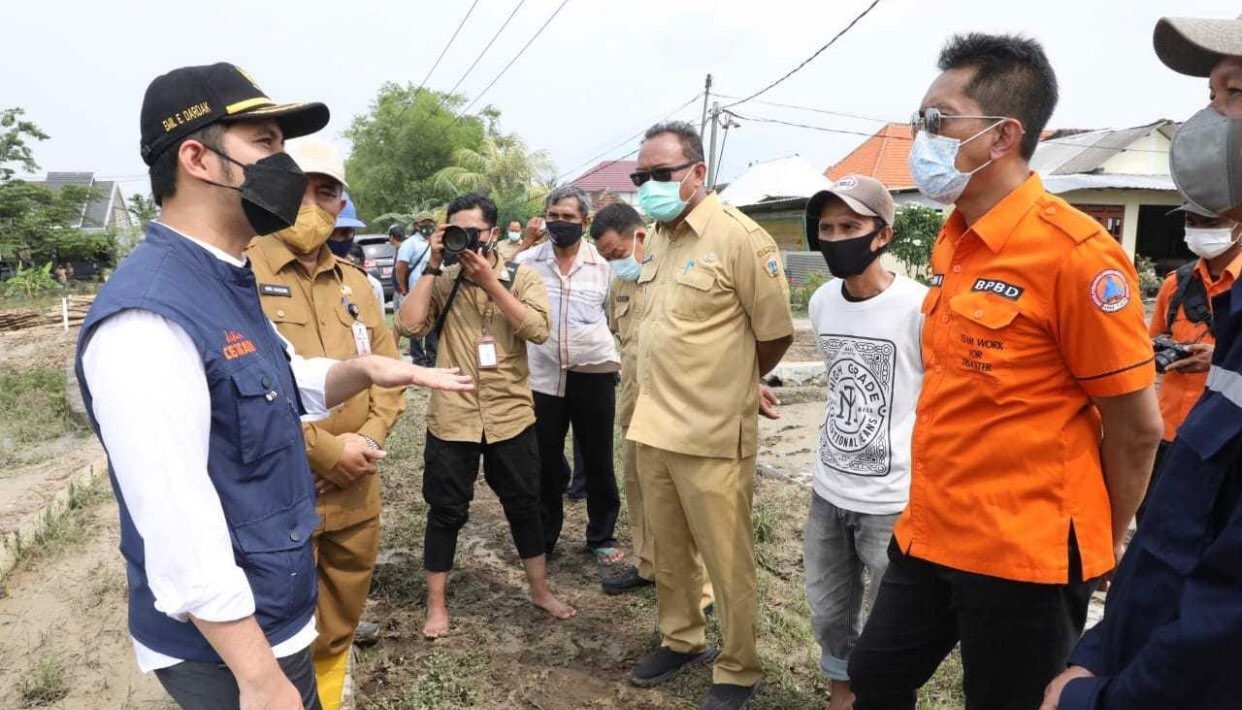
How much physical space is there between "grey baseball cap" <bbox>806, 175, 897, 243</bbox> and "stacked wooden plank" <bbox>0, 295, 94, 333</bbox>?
1705cm

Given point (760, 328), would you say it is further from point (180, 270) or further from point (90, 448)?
point (90, 448)

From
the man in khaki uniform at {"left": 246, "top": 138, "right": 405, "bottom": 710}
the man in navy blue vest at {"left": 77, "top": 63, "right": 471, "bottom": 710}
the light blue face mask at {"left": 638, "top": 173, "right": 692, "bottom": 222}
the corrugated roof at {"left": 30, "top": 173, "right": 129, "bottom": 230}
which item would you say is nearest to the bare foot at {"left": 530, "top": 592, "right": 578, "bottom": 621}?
the man in khaki uniform at {"left": 246, "top": 138, "right": 405, "bottom": 710}

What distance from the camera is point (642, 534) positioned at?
4027mm

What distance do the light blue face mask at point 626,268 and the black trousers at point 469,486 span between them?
132cm

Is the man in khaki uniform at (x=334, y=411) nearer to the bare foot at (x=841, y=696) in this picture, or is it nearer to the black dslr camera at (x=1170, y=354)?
the bare foot at (x=841, y=696)

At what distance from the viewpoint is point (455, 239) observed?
10.9ft

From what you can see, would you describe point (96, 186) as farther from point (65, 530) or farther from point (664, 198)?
point (664, 198)

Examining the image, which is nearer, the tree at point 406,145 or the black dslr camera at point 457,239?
the black dslr camera at point 457,239

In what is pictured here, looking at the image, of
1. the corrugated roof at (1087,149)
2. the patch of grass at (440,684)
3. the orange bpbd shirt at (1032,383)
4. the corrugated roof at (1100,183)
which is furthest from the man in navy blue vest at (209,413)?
the corrugated roof at (1087,149)

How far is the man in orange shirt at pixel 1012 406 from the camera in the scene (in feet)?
5.84

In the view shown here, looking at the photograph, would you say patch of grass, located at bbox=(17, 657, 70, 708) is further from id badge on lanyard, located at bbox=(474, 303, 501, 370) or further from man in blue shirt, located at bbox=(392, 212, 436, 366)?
man in blue shirt, located at bbox=(392, 212, 436, 366)

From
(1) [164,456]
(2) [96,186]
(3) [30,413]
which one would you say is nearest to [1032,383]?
(1) [164,456]

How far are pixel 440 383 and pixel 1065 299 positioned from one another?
1.49 m

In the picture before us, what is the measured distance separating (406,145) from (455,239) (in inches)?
1421
